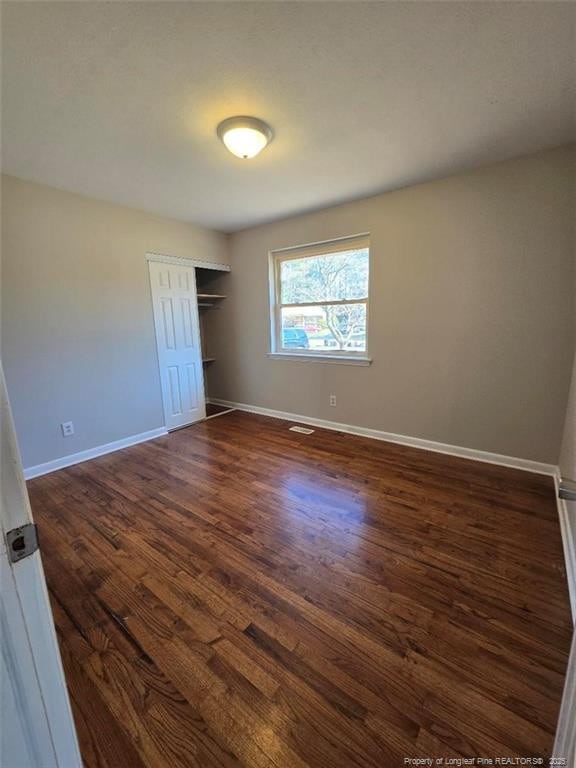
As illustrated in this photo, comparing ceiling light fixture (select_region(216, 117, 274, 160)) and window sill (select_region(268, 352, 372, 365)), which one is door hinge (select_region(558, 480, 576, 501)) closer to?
ceiling light fixture (select_region(216, 117, 274, 160))

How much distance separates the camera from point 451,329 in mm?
2852

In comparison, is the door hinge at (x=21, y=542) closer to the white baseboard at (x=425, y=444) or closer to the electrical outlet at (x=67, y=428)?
the electrical outlet at (x=67, y=428)

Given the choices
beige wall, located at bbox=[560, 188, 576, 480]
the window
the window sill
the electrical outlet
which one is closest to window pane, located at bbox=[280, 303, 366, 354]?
the window

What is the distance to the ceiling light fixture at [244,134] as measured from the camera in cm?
189

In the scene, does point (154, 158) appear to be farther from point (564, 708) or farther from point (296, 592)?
point (564, 708)

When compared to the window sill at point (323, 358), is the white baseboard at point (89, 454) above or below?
below

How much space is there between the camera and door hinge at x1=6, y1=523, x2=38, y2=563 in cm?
52

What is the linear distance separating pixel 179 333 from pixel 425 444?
311cm

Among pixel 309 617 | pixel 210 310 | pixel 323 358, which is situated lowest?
pixel 309 617

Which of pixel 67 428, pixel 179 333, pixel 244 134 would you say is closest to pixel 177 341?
pixel 179 333

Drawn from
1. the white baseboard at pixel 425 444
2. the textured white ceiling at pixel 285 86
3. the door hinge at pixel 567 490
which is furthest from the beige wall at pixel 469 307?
the door hinge at pixel 567 490

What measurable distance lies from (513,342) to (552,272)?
0.56 metres

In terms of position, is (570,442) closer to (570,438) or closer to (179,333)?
(570,438)

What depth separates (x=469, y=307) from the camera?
274 centimetres
